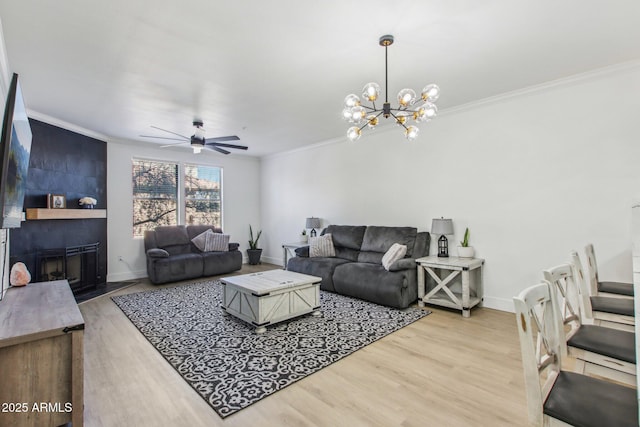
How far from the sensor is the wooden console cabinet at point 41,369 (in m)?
1.56

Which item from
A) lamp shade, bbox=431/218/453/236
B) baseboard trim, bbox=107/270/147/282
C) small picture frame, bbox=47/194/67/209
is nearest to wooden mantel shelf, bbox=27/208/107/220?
small picture frame, bbox=47/194/67/209

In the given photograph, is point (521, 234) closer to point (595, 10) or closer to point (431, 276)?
point (431, 276)

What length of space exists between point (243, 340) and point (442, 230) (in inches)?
109

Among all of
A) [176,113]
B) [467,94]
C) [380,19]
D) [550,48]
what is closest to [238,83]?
[176,113]

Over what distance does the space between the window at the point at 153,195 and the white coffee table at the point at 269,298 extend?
3320mm

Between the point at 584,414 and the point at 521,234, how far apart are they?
9.97 ft

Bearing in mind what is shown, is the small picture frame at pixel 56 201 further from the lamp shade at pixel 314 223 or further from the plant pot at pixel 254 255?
the lamp shade at pixel 314 223

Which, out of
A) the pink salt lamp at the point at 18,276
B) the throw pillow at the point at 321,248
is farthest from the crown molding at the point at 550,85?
the pink salt lamp at the point at 18,276

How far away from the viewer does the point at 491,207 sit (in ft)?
12.7

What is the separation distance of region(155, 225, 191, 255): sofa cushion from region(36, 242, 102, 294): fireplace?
3.16ft

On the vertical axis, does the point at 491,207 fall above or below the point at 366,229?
above

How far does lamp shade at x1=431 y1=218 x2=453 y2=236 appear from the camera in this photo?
4.05m

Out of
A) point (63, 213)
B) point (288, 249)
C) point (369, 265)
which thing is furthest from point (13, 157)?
point (288, 249)

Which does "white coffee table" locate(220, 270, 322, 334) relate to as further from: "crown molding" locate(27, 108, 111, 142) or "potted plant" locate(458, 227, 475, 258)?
"crown molding" locate(27, 108, 111, 142)
